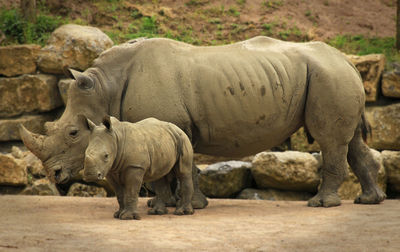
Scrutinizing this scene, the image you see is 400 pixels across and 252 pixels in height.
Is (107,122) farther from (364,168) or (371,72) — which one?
(371,72)

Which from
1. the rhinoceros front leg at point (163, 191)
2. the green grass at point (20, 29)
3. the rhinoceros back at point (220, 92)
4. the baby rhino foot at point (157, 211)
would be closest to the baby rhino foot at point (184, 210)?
the baby rhino foot at point (157, 211)

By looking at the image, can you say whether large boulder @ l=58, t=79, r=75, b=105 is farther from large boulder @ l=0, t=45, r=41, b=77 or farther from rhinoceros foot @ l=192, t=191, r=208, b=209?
rhinoceros foot @ l=192, t=191, r=208, b=209

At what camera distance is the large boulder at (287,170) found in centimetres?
888

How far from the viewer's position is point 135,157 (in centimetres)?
580

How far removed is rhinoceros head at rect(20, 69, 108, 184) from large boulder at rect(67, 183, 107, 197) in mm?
2593

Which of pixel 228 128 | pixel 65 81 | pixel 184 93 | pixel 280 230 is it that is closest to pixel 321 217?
pixel 280 230

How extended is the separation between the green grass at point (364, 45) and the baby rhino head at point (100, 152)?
6.07m

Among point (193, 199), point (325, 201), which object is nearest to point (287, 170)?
point (325, 201)

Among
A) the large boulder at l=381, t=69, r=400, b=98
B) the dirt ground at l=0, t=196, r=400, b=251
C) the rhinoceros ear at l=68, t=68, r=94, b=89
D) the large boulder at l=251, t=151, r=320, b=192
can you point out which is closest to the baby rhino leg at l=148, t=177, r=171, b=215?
the dirt ground at l=0, t=196, r=400, b=251

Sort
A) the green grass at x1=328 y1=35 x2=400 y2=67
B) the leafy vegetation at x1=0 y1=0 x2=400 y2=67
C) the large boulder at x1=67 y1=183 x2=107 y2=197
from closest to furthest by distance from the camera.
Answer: the large boulder at x1=67 y1=183 x2=107 y2=197, the leafy vegetation at x1=0 y1=0 x2=400 y2=67, the green grass at x1=328 y1=35 x2=400 y2=67

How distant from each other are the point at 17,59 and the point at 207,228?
5513 millimetres

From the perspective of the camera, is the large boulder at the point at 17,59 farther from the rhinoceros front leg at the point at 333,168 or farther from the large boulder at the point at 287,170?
the rhinoceros front leg at the point at 333,168

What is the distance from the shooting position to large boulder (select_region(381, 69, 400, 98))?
9.48m

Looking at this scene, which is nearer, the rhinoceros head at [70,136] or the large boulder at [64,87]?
the rhinoceros head at [70,136]
